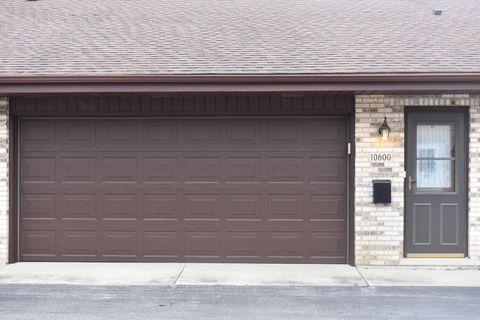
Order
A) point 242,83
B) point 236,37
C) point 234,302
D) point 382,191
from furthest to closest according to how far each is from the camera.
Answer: point 236,37 → point 382,191 → point 242,83 → point 234,302

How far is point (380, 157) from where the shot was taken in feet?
23.7

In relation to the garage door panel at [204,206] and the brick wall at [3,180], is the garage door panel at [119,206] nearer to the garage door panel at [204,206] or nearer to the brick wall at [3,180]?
the garage door panel at [204,206]

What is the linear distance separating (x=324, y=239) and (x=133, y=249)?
3.03 meters

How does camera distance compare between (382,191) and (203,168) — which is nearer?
(382,191)

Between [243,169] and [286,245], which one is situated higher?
[243,169]

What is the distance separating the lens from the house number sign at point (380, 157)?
7223mm

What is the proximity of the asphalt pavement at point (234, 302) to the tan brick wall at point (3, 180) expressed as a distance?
1332mm

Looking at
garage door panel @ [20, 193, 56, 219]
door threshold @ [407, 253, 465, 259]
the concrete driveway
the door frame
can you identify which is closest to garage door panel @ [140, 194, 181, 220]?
the concrete driveway

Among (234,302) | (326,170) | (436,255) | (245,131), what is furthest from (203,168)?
(436,255)

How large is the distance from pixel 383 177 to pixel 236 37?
11.6 feet

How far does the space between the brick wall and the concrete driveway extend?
34 cm

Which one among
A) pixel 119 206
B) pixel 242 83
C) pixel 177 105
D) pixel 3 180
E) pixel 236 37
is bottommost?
pixel 119 206

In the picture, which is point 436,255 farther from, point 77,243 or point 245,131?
point 77,243

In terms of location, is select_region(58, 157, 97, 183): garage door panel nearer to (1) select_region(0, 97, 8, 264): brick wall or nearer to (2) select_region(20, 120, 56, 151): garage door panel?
(2) select_region(20, 120, 56, 151): garage door panel
